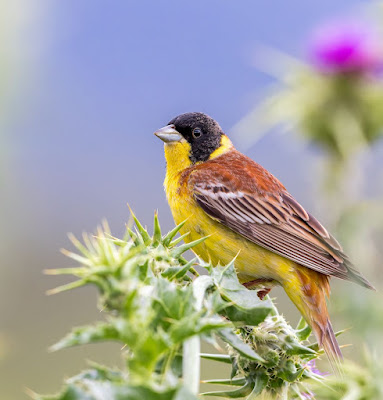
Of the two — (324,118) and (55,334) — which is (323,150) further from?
(55,334)

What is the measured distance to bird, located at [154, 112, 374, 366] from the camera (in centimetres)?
421

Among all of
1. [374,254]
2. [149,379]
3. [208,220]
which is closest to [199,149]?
[208,220]

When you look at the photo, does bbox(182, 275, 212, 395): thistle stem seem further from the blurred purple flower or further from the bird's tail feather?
the blurred purple flower

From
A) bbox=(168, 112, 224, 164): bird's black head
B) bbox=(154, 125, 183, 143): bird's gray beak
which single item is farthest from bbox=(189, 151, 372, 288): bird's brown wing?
bbox=(154, 125, 183, 143): bird's gray beak

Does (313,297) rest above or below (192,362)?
below

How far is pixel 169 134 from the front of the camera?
17.0 feet

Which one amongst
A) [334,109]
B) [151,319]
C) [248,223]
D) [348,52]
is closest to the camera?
[151,319]

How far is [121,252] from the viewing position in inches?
52.6

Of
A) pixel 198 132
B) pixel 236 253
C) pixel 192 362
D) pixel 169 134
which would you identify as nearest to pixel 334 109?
pixel 198 132

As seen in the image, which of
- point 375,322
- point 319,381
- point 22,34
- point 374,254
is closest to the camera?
point 319,381

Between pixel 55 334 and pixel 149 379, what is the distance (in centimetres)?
1054

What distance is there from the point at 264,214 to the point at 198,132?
1.01m

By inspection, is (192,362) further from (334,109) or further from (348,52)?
(348,52)

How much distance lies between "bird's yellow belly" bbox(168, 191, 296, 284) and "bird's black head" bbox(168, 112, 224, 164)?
3.07 ft
